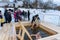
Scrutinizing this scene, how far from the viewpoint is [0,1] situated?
7223 millimetres

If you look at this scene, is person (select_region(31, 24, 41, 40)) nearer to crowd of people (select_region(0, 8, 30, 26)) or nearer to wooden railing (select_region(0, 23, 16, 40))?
wooden railing (select_region(0, 23, 16, 40))

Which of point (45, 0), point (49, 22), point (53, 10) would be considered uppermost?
point (45, 0)

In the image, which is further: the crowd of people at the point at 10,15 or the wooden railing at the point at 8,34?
the crowd of people at the point at 10,15

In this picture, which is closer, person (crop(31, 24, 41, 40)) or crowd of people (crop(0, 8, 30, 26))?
person (crop(31, 24, 41, 40))

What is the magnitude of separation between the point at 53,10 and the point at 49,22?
0.81 metres

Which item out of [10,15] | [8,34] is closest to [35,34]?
[8,34]

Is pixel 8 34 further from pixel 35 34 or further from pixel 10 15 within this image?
pixel 10 15

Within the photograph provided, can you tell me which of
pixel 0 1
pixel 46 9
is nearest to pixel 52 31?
pixel 46 9

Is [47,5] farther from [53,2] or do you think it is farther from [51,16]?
[51,16]

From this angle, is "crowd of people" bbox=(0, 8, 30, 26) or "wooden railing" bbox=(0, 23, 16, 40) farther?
"crowd of people" bbox=(0, 8, 30, 26)

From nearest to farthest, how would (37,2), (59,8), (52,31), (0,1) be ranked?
(52,31)
(59,8)
(37,2)
(0,1)

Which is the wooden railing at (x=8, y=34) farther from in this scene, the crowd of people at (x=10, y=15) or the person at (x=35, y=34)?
the crowd of people at (x=10, y=15)

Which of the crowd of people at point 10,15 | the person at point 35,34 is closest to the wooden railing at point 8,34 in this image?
the person at point 35,34

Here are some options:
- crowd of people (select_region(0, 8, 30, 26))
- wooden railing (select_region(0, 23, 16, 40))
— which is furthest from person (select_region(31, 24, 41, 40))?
crowd of people (select_region(0, 8, 30, 26))
